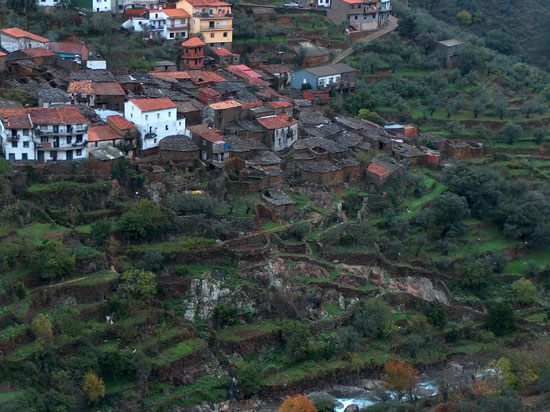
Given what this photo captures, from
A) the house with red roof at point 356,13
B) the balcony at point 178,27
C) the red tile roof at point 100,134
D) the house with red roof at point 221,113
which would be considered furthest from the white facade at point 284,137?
the house with red roof at point 356,13

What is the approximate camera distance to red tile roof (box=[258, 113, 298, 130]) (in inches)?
1943

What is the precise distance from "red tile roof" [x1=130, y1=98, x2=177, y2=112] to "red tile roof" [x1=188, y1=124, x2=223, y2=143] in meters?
1.66

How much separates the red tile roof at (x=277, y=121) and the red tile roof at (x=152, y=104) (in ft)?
17.4

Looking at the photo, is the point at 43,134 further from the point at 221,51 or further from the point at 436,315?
the point at 436,315

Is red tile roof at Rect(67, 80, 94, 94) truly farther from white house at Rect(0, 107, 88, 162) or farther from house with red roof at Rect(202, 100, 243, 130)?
house with red roof at Rect(202, 100, 243, 130)

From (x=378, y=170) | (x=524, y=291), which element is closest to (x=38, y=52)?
(x=378, y=170)

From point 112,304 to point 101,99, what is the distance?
48.4ft

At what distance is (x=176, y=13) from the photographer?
6009 cm

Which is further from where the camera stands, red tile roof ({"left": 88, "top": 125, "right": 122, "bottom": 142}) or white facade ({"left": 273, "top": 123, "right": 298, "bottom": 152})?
white facade ({"left": 273, "top": 123, "right": 298, "bottom": 152})

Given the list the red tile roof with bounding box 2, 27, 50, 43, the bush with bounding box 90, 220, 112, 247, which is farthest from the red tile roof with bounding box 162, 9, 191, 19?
the bush with bounding box 90, 220, 112, 247

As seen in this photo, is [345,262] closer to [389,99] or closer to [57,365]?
[57,365]

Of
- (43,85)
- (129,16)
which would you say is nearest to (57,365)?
(43,85)

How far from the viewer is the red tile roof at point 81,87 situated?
47.8m

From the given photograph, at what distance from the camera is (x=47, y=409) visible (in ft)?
109
